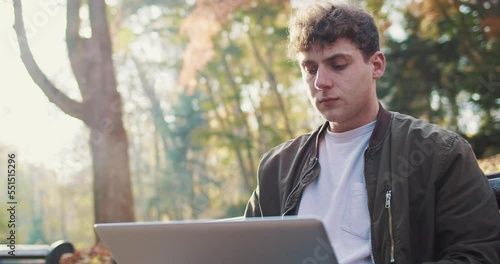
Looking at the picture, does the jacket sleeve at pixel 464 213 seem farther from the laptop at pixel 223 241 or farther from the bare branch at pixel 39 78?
the bare branch at pixel 39 78

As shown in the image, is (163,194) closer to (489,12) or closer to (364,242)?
(489,12)

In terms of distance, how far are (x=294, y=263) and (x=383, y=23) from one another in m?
7.74

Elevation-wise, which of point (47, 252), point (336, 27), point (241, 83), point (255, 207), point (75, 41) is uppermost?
point (75, 41)

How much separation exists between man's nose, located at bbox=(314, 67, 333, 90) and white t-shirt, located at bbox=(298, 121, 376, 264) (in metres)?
0.23

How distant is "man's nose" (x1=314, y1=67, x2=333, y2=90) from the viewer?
2.24 meters

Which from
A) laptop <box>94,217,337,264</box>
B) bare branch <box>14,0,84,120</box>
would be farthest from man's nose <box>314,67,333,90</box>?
bare branch <box>14,0,84,120</box>

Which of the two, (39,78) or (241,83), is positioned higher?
(241,83)

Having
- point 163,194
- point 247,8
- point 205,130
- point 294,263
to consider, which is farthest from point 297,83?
point 294,263

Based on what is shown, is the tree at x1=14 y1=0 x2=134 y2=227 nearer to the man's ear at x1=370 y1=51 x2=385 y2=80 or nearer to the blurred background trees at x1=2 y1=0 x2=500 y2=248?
the blurred background trees at x1=2 y1=0 x2=500 y2=248

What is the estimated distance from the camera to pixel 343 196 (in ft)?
7.39

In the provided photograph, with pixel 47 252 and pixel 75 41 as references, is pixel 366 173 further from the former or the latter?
pixel 75 41

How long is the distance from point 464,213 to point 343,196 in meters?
0.44

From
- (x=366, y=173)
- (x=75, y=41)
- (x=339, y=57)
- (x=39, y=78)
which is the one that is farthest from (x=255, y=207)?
(x=75, y=41)

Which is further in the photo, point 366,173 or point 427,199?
point 366,173
